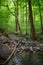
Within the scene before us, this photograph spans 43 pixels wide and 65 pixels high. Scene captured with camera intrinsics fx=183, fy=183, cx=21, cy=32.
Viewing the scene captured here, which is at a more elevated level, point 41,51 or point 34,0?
point 34,0

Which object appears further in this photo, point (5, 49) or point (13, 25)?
point (13, 25)

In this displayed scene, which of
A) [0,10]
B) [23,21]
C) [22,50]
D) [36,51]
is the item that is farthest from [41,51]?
[23,21]

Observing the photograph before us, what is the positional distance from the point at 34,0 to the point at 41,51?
38.8 feet

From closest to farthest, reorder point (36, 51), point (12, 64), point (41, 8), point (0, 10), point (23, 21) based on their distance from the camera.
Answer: point (12, 64)
point (36, 51)
point (41, 8)
point (0, 10)
point (23, 21)

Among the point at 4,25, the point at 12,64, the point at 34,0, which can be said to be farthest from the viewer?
the point at 4,25

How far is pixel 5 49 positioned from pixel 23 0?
47.9 ft

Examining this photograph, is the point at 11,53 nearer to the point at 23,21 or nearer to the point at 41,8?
the point at 41,8

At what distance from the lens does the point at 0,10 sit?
33.7 meters

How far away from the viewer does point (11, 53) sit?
49.8ft

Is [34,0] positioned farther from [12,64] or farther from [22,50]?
[12,64]

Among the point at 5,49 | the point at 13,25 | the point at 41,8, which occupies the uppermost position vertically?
the point at 41,8

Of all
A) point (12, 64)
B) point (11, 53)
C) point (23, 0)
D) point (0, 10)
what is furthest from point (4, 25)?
point (12, 64)

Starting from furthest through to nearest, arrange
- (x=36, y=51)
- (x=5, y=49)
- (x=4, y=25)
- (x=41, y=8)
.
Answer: (x=4, y=25) < (x=41, y=8) < (x=36, y=51) < (x=5, y=49)

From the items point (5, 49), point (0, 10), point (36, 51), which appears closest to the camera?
point (5, 49)
